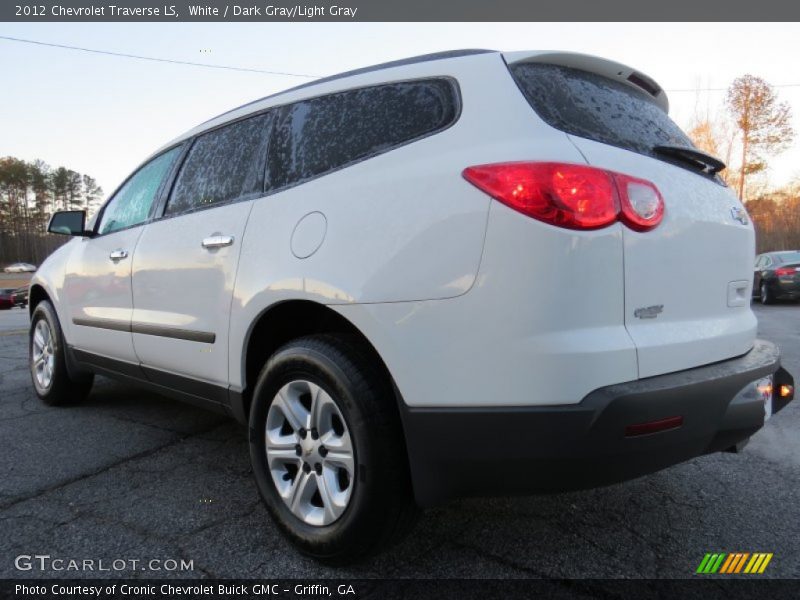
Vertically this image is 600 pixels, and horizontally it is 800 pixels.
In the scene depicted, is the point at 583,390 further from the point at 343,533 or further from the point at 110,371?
the point at 110,371

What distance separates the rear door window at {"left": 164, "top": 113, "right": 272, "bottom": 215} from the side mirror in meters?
1.09

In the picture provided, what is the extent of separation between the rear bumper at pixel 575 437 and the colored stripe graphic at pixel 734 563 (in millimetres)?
433

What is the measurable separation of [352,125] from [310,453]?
1.23 meters

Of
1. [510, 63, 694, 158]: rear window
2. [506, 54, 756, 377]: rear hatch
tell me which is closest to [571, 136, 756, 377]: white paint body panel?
[506, 54, 756, 377]: rear hatch

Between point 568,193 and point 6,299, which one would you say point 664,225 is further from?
point 6,299

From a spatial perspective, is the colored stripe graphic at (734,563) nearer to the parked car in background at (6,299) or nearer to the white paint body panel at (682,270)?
the white paint body panel at (682,270)

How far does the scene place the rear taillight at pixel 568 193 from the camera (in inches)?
63.1

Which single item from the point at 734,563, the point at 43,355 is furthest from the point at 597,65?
the point at 43,355

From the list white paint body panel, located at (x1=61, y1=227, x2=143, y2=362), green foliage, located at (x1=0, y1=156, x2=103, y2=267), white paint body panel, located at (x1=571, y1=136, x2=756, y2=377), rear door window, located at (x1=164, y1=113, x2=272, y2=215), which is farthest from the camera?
green foliage, located at (x1=0, y1=156, x2=103, y2=267)

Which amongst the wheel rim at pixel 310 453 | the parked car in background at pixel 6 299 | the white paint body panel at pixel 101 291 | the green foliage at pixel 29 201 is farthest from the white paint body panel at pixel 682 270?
the green foliage at pixel 29 201

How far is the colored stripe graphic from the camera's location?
1913 mm

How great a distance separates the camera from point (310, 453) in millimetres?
2041

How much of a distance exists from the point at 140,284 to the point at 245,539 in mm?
1525

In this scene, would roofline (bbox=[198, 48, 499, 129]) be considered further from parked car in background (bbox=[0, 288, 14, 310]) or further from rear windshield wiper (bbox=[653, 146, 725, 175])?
parked car in background (bbox=[0, 288, 14, 310])
